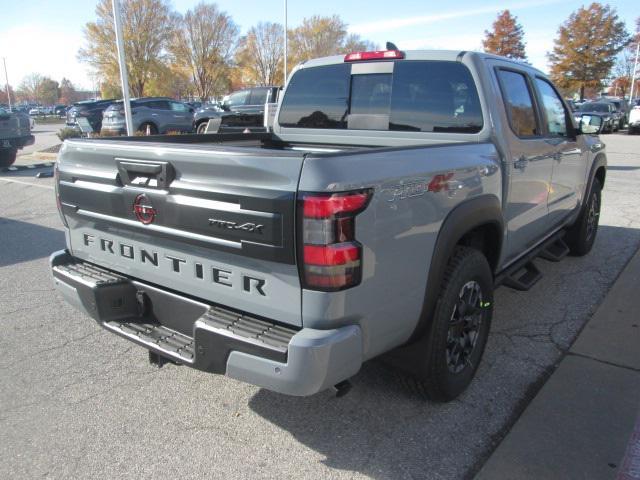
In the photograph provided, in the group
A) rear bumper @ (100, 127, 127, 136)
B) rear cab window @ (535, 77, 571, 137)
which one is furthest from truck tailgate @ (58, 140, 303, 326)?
rear bumper @ (100, 127, 127, 136)

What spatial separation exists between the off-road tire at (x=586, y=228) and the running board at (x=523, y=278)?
4.80 ft

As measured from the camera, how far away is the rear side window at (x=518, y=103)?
338cm

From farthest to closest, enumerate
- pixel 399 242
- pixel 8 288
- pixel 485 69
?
pixel 8 288 → pixel 485 69 → pixel 399 242

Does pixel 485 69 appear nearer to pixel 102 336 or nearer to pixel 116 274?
pixel 116 274

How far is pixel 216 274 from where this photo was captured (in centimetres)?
224

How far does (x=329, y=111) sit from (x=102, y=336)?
2389 mm

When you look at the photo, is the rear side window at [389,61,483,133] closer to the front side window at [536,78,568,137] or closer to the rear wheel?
the front side window at [536,78,568,137]

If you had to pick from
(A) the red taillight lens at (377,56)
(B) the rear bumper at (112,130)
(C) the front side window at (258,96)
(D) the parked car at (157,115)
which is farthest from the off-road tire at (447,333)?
(D) the parked car at (157,115)

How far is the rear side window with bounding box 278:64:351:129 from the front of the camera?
3809mm

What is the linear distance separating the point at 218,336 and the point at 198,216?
52 cm

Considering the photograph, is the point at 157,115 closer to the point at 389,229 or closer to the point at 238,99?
the point at 238,99

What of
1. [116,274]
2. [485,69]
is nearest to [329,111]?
[485,69]

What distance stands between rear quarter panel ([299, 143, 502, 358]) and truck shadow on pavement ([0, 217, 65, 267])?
4.76 meters

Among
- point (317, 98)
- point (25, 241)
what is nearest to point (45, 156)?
point (25, 241)
